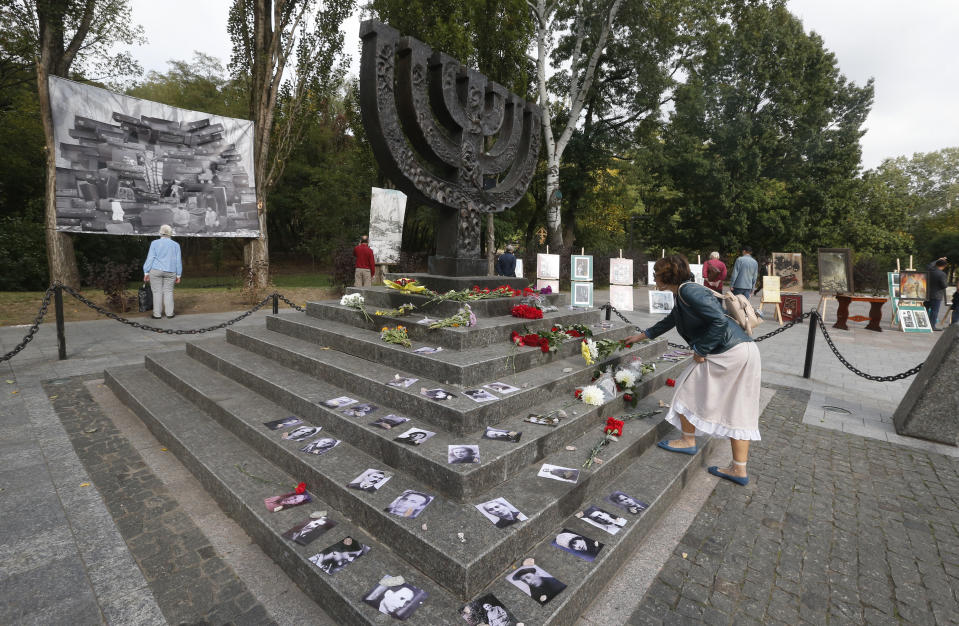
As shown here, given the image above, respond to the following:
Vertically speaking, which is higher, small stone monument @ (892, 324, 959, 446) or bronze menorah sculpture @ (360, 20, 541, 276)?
bronze menorah sculpture @ (360, 20, 541, 276)

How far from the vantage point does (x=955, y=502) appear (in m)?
3.39

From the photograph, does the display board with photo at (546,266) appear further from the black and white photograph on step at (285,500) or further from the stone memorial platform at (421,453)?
the black and white photograph on step at (285,500)

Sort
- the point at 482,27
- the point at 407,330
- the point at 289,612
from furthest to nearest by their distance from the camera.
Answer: the point at 482,27 → the point at 407,330 → the point at 289,612

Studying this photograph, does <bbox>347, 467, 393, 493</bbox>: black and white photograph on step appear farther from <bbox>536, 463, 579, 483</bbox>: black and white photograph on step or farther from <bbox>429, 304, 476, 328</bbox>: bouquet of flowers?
<bbox>429, 304, 476, 328</bbox>: bouquet of flowers

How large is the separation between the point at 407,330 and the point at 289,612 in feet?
9.56

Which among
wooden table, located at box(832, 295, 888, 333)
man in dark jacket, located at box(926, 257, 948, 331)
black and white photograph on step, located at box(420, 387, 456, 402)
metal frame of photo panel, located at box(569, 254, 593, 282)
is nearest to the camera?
black and white photograph on step, located at box(420, 387, 456, 402)

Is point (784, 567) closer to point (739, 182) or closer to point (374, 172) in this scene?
point (374, 172)

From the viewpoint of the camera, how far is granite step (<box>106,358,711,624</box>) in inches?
84.1

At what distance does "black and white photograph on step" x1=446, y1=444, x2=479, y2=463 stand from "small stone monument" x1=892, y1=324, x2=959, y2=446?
513cm

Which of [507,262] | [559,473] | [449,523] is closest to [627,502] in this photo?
[559,473]

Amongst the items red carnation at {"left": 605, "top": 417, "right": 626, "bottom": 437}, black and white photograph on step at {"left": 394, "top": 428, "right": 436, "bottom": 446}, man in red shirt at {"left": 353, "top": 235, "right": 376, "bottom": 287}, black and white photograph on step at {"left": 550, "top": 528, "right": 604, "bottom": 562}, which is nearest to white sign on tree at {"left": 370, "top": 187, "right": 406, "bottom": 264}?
man in red shirt at {"left": 353, "top": 235, "right": 376, "bottom": 287}

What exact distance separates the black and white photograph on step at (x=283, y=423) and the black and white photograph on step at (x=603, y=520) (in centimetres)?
256

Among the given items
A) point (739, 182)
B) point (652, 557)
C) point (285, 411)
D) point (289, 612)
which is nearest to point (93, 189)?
point (285, 411)

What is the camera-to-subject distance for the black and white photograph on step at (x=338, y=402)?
374cm
